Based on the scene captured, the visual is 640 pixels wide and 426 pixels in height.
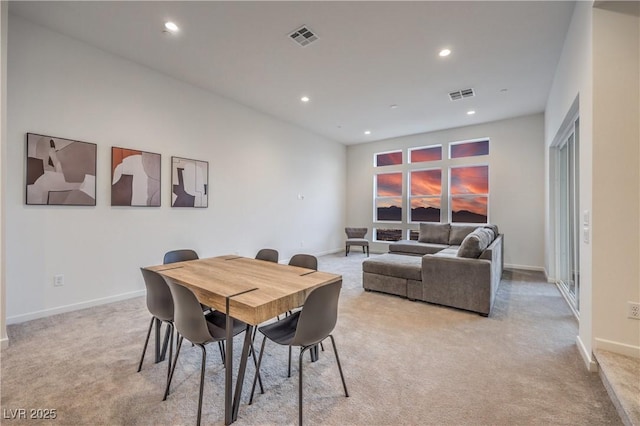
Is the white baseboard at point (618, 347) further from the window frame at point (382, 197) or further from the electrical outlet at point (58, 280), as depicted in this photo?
the window frame at point (382, 197)

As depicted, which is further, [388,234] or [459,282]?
[388,234]

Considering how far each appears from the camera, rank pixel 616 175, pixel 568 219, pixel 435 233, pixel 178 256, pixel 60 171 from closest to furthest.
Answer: pixel 616 175
pixel 178 256
pixel 60 171
pixel 568 219
pixel 435 233

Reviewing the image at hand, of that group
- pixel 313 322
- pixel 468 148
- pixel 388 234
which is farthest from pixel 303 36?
pixel 388 234

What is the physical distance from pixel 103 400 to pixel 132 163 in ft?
9.59

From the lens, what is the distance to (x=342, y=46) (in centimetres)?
332

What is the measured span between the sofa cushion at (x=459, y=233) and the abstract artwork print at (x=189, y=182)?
5.11 meters

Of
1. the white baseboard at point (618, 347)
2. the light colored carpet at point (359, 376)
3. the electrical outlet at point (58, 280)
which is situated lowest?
the light colored carpet at point (359, 376)

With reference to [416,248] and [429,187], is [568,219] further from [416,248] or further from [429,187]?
[429,187]

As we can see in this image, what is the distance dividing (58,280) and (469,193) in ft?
24.6

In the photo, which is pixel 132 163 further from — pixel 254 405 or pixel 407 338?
pixel 407 338

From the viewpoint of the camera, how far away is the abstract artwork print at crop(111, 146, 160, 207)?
3.55m

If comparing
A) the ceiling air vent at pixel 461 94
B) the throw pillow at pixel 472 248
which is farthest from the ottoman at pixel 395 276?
the ceiling air vent at pixel 461 94

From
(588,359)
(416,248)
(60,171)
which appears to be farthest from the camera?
(416,248)

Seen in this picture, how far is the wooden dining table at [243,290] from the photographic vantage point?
157cm
